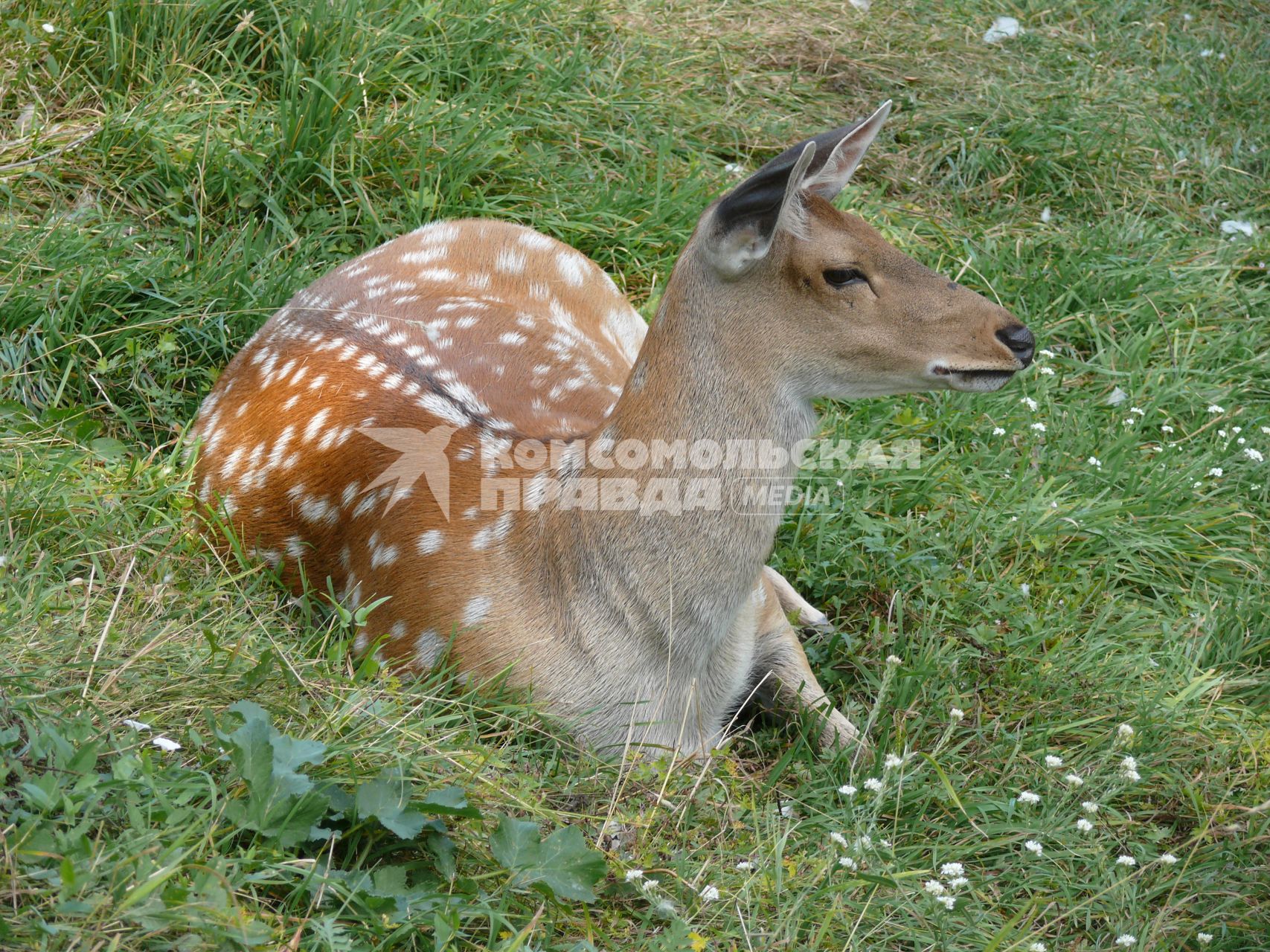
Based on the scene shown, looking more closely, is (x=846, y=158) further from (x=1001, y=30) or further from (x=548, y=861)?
(x=1001, y=30)

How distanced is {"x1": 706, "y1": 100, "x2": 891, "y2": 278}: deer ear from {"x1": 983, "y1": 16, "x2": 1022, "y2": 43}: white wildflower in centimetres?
406

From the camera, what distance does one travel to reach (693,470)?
3.09m

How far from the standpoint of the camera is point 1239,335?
5.27m

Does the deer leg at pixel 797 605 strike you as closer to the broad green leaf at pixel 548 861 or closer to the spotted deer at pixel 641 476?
the spotted deer at pixel 641 476

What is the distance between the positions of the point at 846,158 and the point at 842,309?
0.46 m

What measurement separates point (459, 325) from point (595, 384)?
0.45 m

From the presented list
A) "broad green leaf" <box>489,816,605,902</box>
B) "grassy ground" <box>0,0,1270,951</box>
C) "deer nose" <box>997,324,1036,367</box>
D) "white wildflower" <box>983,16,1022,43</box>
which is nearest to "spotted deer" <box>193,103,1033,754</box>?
"deer nose" <box>997,324,1036,367</box>

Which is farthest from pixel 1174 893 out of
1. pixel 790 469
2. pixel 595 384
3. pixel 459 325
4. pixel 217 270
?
pixel 217 270

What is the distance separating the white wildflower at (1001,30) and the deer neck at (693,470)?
175 inches

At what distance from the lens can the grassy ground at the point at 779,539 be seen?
2494 millimetres

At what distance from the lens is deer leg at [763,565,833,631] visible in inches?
157

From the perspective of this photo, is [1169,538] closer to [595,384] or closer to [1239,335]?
[1239,335]

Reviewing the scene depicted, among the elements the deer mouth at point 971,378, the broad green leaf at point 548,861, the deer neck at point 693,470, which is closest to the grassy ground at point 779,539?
the broad green leaf at point 548,861
